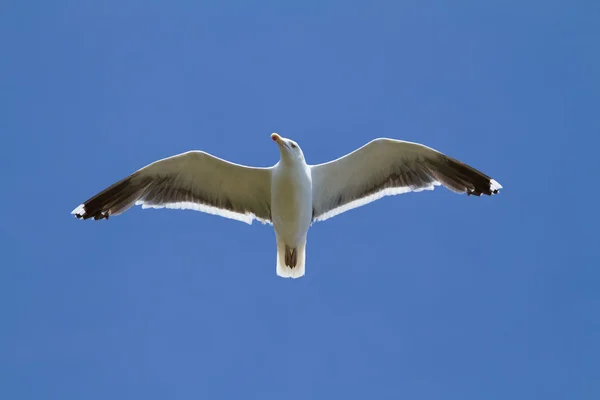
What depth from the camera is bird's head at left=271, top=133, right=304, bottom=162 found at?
9.72 m

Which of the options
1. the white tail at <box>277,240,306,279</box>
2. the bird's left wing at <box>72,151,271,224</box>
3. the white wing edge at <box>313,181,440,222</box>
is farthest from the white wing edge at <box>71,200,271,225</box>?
the white wing edge at <box>313,181,440,222</box>

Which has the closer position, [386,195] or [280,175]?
[280,175]

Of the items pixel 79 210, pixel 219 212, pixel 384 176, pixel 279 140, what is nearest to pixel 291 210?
pixel 279 140

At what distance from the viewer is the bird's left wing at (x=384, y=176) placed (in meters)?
10.3

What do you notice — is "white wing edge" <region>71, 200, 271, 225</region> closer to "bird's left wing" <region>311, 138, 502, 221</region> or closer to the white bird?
the white bird

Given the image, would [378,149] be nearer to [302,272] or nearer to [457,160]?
[457,160]

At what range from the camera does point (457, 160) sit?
33.9ft

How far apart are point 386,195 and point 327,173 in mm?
872

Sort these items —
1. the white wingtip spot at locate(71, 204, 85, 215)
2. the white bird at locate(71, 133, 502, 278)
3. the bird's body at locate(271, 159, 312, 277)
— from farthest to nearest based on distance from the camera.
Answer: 1. the white wingtip spot at locate(71, 204, 85, 215)
2. the white bird at locate(71, 133, 502, 278)
3. the bird's body at locate(271, 159, 312, 277)

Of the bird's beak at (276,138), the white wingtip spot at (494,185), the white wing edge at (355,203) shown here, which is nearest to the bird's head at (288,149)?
the bird's beak at (276,138)

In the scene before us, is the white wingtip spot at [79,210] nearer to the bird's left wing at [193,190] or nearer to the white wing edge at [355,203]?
the bird's left wing at [193,190]

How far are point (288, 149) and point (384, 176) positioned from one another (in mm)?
1539

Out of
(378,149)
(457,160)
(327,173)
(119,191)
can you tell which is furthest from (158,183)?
(457,160)

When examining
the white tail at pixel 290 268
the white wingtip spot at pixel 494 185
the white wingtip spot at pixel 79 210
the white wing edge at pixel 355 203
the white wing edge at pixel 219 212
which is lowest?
the white tail at pixel 290 268
